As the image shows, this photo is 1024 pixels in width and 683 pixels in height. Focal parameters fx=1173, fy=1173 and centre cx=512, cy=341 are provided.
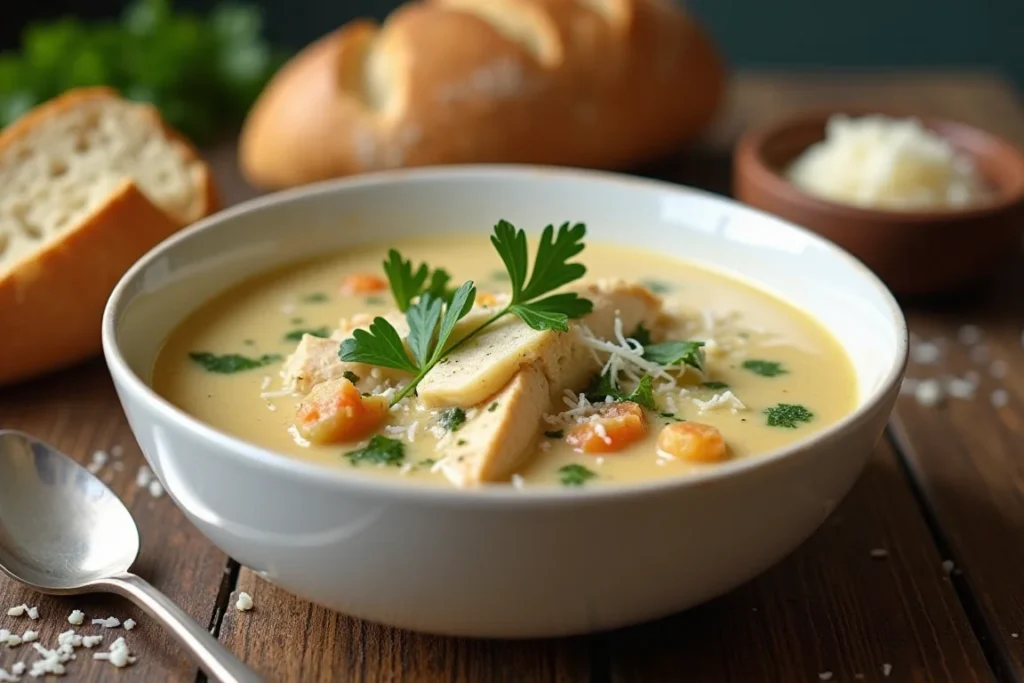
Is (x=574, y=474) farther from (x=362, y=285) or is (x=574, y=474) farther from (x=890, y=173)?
(x=890, y=173)

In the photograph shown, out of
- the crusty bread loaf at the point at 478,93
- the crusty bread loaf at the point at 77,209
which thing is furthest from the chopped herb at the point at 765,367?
the crusty bread loaf at the point at 478,93

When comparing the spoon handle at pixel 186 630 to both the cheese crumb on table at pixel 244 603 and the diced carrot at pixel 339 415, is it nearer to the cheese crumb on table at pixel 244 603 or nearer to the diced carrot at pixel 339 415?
the cheese crumb on table at pixel 244 603

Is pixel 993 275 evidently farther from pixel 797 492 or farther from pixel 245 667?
pixel 245 667

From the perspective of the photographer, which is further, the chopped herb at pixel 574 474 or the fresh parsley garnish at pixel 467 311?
the fresh parsley garnish at pixel 467 311

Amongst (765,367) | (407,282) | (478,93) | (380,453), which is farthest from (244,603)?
(478,93)

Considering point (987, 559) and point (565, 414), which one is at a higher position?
point (565, 414)

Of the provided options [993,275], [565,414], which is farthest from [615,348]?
[993,275]
